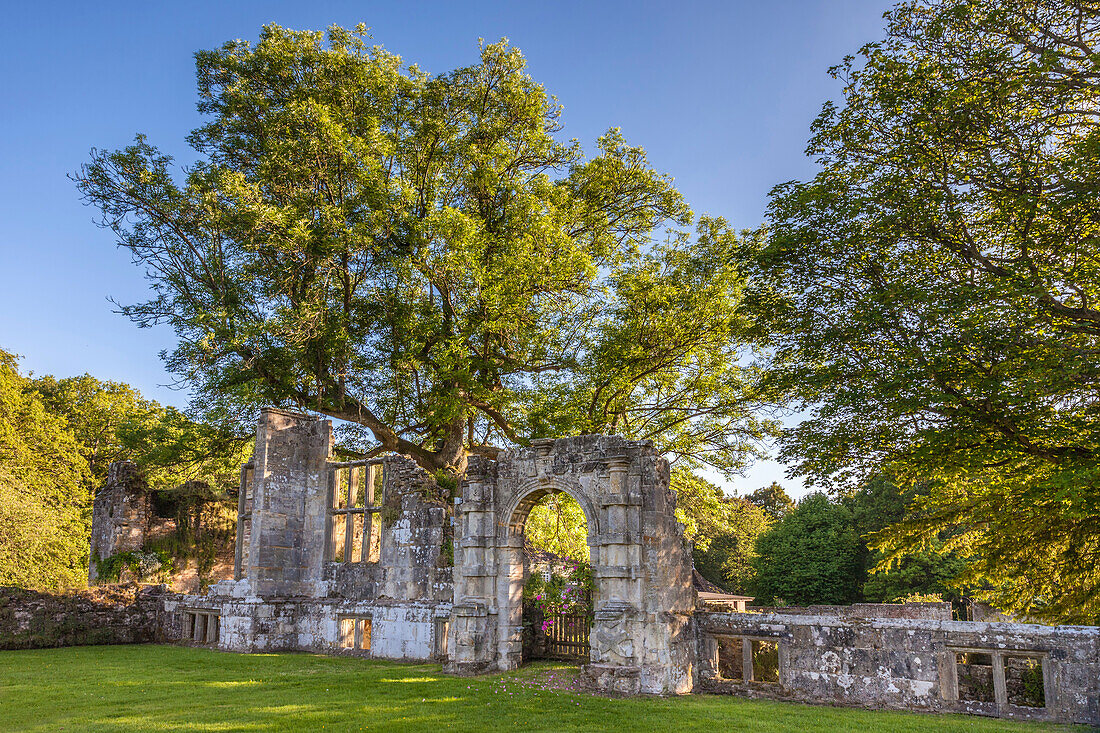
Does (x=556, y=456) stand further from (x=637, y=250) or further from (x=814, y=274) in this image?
(x=637, y=250)

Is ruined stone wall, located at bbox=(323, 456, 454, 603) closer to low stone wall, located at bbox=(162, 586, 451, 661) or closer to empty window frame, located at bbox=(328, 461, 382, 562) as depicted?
low stone wall, located at bbox=(162, 586, 451, 661)

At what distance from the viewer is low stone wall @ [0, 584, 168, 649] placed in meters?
18.3

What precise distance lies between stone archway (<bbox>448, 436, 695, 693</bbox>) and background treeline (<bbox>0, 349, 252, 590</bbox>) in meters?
10.4

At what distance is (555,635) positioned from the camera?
49.6ft

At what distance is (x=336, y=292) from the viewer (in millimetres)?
20734

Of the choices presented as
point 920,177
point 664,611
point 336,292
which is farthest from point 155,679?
point 920,177

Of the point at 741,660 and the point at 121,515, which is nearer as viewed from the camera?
the point at 741,660

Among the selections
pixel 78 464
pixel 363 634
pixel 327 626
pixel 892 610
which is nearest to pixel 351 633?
pixel 363 634

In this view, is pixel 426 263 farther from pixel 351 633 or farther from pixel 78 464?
pixel 78 464

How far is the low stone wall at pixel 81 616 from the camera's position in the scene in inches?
720

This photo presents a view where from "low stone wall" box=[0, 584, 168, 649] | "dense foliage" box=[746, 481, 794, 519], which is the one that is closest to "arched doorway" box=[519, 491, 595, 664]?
"low stone wall" box=[0, 584, 168, 649]

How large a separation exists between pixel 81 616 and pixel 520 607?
13728mm

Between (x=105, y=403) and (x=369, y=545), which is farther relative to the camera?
(x=105, y=403)

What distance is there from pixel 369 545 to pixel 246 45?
15903mm
